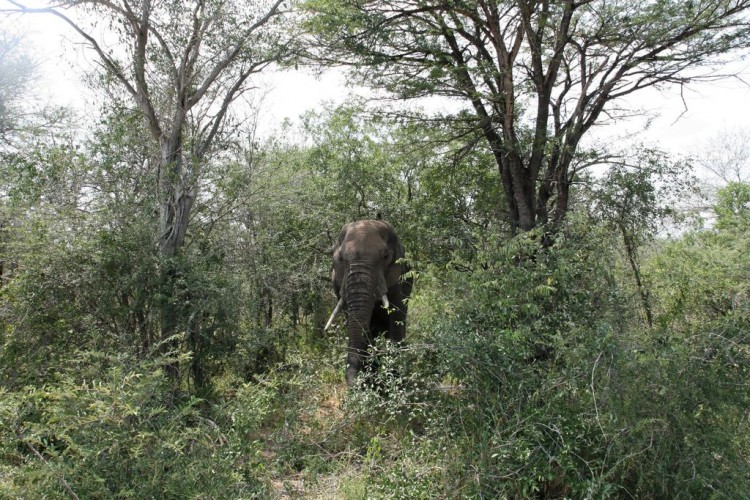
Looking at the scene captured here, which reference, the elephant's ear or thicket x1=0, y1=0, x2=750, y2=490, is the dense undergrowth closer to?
thicket x1=0, y1=0, x2=750, y2=490

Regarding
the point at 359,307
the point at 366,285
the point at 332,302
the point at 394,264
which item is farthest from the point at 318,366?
the point at 332,302

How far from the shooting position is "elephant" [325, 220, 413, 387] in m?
8.71

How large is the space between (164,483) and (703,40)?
12.0m

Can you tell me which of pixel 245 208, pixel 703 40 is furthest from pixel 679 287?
pixel 245 208

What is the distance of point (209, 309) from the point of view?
8.23 m

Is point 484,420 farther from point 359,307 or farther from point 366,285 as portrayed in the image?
point 366,285

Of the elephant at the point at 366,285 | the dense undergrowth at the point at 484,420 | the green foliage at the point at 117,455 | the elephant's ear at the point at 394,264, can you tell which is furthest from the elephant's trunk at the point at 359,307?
the green foliage at the point at 117,455

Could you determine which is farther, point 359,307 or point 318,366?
point 318,366

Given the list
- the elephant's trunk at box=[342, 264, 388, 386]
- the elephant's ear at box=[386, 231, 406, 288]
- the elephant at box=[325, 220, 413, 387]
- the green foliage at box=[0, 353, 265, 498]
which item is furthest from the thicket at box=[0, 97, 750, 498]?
the elephant's ear at box=[386, 231, 406, 288]

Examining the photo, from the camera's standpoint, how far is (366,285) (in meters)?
9.05

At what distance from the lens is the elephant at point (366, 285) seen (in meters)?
8.71

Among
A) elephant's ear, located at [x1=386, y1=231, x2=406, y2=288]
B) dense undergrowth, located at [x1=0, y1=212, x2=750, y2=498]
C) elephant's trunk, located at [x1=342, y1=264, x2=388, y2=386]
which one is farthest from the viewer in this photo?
elephant's ear, located at [x1=386, y1=231, x2=406, y2=288]

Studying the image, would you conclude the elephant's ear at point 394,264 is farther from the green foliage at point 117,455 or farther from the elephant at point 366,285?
the green foliage at point 117,455

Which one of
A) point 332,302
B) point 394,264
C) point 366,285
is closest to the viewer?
point 366,285
